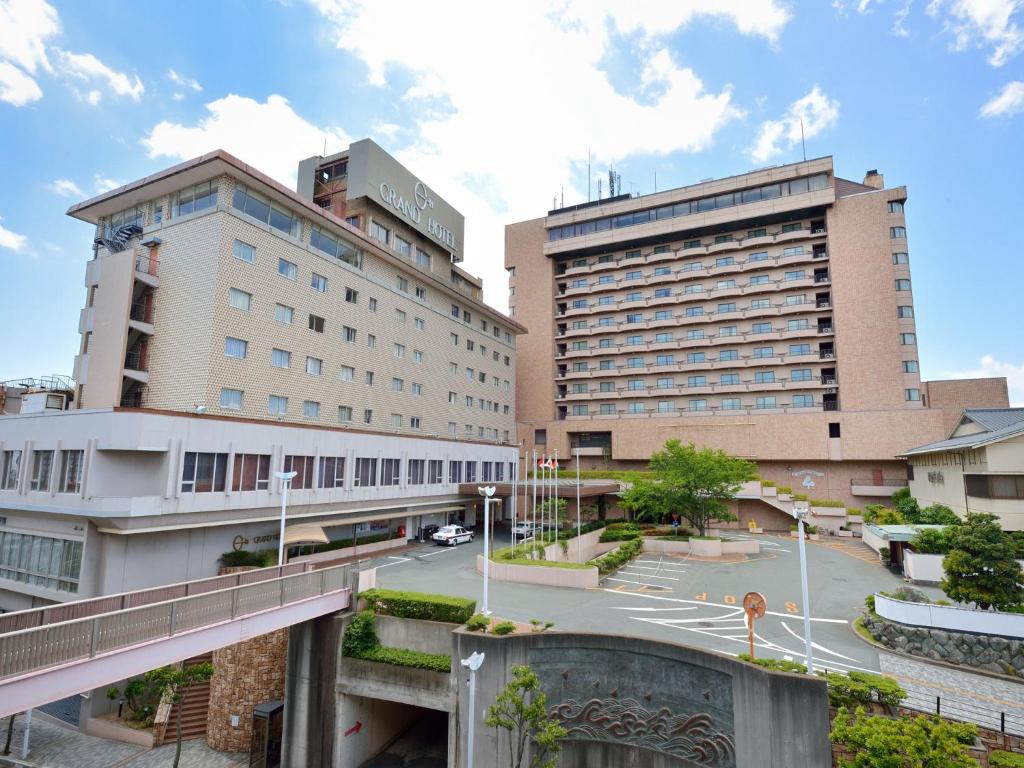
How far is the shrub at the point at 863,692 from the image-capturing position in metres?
14.4

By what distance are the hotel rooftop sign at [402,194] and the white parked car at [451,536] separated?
25756mm

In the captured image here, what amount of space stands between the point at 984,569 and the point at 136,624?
28.4 meters

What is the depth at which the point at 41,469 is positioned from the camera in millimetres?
26078

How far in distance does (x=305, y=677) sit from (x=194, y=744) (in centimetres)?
735

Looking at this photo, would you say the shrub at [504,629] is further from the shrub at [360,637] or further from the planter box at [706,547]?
the planter box at [706,547]

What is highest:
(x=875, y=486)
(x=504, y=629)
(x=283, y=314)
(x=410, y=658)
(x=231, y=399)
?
(x=283, y=314)

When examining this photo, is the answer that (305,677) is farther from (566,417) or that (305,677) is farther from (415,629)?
(566,417)

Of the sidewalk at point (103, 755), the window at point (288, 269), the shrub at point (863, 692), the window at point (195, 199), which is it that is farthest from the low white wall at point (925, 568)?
the window at point (195, 199)

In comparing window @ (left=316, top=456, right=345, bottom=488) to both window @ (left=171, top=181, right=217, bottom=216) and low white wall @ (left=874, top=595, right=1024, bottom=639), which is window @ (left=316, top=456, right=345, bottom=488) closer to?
window @ (left=171, top=181, right=217, bottom=216)

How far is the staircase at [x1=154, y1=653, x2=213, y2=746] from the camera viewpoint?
77.3 feet

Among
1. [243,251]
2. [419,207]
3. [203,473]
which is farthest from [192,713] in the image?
[419,207]

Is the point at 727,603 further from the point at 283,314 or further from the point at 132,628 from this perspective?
the point at 283,314

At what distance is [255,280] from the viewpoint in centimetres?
3178

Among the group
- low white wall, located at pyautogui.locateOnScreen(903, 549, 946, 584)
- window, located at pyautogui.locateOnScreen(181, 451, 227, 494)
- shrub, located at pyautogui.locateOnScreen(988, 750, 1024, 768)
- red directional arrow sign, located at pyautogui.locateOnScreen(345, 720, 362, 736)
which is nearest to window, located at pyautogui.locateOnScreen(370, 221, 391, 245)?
window, located at pyautogui.locateOnScreen(181, 451, 227, 494)
